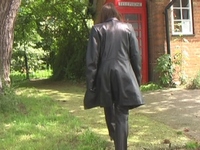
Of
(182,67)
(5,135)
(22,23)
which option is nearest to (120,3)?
(182,67)

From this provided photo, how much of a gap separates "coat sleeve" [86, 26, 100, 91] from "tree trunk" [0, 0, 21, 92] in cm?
372

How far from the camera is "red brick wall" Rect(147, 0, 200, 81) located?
1136cm

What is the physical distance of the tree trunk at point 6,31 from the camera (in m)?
7.56

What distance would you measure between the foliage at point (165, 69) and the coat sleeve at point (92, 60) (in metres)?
6.98

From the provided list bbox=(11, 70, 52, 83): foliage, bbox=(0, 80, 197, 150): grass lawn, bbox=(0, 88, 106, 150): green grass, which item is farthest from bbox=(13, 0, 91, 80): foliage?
bbox=(0, 88, 106, 150): green grass

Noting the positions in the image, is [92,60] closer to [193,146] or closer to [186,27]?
[193,146]

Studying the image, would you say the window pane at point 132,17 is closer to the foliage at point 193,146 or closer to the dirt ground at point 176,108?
the dirt ground at point 176,108

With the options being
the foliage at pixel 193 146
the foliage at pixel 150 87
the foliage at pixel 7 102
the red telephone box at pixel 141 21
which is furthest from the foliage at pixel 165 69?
the foliage at pixel 193 146

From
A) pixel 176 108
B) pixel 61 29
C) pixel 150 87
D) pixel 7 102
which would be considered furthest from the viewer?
pixel 61 29

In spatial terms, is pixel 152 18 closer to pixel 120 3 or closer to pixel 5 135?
pixel 120 3

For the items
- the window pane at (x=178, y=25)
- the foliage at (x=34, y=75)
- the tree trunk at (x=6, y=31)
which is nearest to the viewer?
the tree trunk at (x=6, y=31)

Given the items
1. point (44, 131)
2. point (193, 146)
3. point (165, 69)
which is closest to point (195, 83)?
point (165, 69)

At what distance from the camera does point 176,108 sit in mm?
7734

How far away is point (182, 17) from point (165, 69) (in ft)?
6.43
